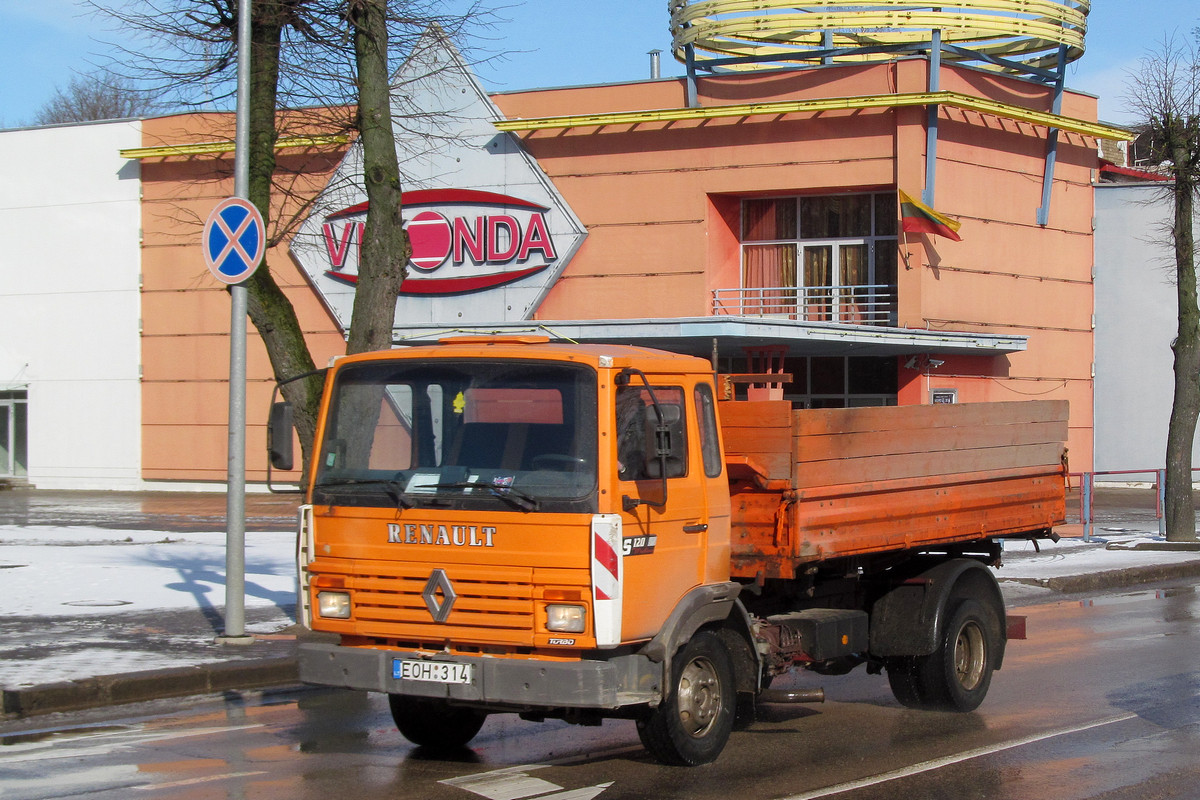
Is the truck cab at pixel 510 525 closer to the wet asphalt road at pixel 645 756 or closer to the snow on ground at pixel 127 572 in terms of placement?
the wet asphalt road at pixel 645 756

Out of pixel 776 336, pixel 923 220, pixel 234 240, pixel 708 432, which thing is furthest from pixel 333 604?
pixel 923 220

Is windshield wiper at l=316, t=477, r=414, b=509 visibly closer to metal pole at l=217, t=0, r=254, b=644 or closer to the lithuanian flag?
metal pole at l=217, t=0, r=254, b=644

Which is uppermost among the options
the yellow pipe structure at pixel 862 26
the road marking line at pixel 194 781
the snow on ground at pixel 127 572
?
the yellow pipe structure at pixel 862 26

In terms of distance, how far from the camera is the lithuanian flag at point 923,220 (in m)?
27.8

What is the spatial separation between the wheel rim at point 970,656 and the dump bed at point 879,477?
0.62 metres

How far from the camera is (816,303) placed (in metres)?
30.8

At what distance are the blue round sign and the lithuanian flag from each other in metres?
19.8

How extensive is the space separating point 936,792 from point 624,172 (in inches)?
985

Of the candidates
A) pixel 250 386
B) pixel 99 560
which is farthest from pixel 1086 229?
pixel 99 560

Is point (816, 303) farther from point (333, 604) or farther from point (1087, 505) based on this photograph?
point (333, 604)

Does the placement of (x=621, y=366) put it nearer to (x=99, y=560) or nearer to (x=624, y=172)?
(x=99, y=560)

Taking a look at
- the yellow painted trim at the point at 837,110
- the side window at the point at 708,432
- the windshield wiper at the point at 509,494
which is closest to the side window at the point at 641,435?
the side window at the point at 708,432

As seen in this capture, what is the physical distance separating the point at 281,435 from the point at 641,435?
2.15 m

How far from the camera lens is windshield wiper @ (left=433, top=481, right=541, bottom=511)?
249 inches
